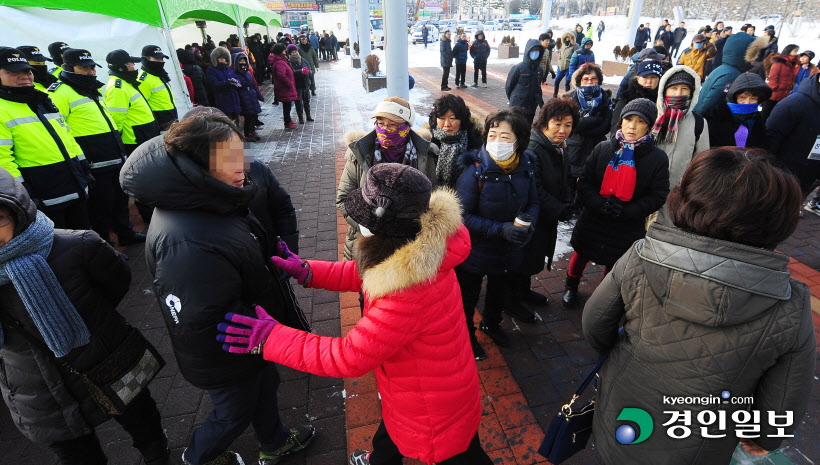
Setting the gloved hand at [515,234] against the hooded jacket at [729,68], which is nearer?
the gloved hand at [515,234]

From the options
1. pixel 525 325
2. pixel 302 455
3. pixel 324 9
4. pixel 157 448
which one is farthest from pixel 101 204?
pixel 324 9

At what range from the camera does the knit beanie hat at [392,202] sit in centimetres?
135

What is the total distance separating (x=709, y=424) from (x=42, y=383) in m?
2.70

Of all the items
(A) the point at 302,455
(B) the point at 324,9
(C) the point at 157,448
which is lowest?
(A) the point at 302,455

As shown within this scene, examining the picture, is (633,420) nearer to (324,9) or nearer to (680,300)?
(680,300)

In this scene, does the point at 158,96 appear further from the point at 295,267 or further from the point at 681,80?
the point at 681,80

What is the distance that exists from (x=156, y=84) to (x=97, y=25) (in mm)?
1296

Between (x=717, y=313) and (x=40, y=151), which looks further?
(x=40, y=151)

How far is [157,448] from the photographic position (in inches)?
87.4

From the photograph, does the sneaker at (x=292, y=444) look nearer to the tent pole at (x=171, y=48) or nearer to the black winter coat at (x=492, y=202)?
the black winter coat at (x=492, y=202)

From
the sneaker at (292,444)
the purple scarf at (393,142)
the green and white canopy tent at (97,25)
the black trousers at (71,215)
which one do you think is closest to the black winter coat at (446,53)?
the green and white canopy tent at (97,25)

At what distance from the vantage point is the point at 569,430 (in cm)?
180

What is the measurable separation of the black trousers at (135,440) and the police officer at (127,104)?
11.6 ft

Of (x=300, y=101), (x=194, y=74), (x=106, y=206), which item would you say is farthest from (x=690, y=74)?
(x=300, y=101)
